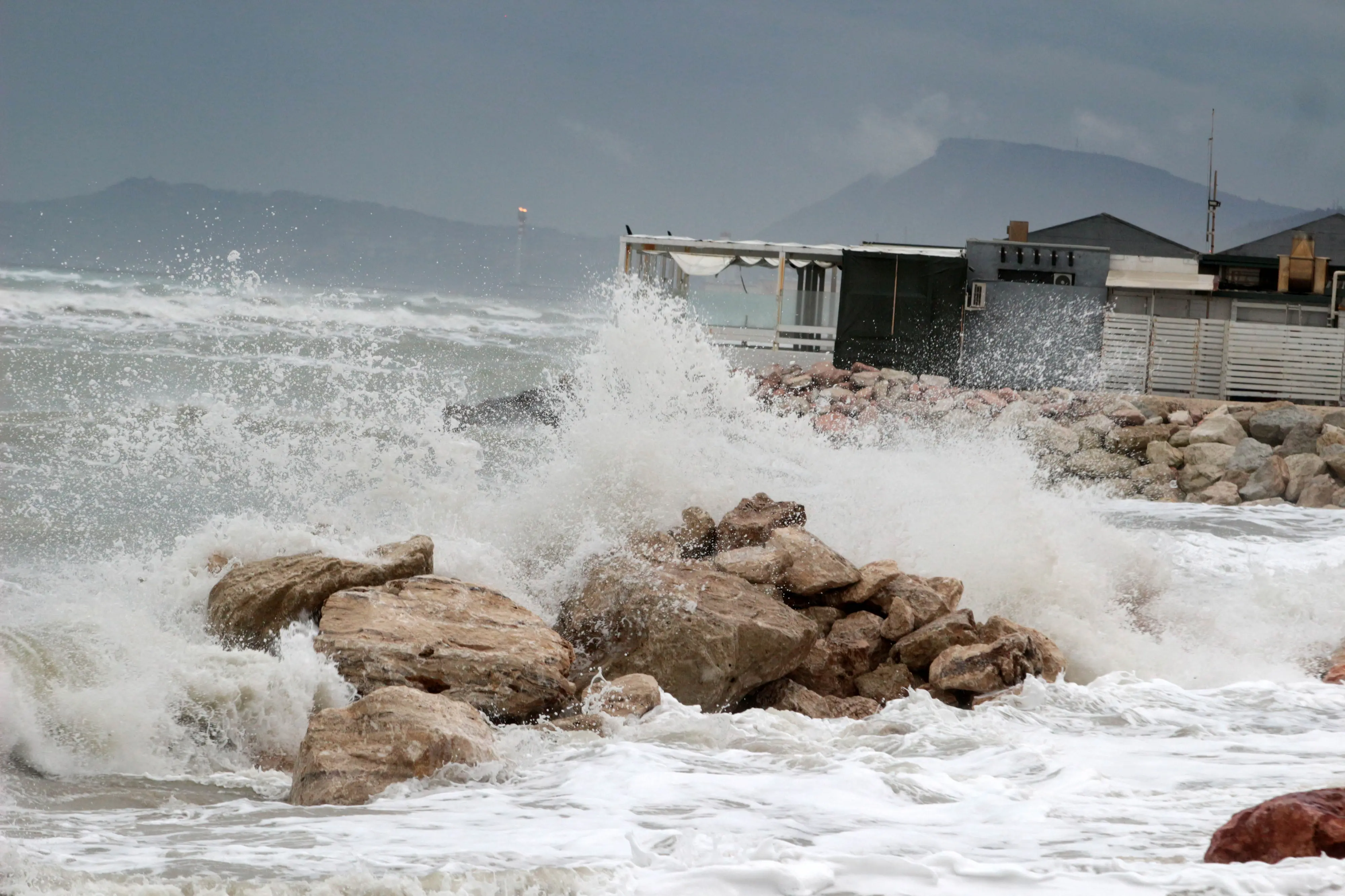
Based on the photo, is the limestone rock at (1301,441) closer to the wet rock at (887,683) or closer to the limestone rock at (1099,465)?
the limestone rock at (1099,465)

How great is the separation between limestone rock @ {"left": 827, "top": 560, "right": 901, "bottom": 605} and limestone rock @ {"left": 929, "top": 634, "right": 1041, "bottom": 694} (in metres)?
1.02

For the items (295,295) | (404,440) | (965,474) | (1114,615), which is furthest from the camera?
(295,295)

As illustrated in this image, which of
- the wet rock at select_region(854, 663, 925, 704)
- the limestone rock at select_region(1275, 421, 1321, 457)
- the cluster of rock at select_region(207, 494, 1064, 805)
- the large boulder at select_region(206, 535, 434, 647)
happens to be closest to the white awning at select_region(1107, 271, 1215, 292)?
the limestone rock at select_region(1275, 421, 1321, 457)

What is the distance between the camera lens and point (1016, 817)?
15.1 ft

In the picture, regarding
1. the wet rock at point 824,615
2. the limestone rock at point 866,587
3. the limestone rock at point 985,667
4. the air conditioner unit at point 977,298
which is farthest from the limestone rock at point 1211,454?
the limestone rock at point 985,667

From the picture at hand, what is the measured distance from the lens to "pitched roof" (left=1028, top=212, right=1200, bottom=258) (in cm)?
3634

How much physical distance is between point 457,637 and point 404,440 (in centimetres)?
902

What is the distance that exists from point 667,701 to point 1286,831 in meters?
3.17

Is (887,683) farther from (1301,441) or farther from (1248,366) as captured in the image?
(1248,366)

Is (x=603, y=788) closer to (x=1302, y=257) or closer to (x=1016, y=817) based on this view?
(x=1016, y=817)

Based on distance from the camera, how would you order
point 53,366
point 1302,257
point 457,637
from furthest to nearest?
point 1302,257
point 53,366
point 457,637

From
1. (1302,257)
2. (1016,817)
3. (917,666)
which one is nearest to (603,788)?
(1016,817)

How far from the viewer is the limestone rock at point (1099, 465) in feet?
58.2

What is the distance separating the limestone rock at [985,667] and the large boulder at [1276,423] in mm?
13964
